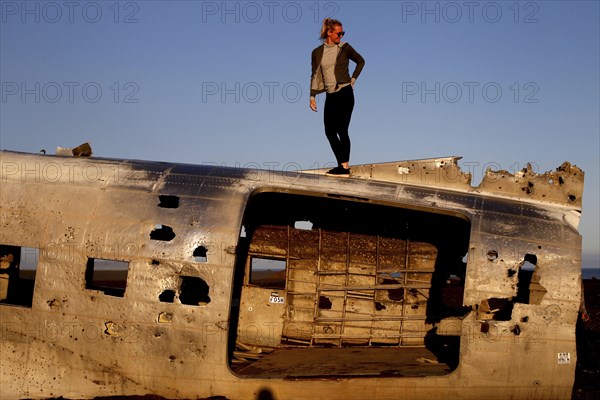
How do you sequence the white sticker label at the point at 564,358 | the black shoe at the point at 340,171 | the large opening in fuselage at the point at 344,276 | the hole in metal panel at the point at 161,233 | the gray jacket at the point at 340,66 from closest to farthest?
the white sticker label at the point at 564,358 < the hole in metal panel at the point at 161,233 < the gray jacket at the point at 340,66 < the black shoe at the point at 340,171 < the large opening in fuselage at the point at 344,276

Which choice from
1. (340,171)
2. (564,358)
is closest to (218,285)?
(340,171)

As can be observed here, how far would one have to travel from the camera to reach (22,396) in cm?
1036

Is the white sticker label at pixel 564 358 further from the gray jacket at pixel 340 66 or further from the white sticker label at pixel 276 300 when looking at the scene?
the white sticker label at pixel 276 300

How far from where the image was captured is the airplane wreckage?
32.1 feet

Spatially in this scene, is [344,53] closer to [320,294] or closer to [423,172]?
[423,172]

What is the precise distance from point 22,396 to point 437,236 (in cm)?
770

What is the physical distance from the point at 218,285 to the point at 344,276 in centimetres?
427

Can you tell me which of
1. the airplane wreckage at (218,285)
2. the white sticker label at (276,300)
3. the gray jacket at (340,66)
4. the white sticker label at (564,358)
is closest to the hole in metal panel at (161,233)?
the airplane wreckage at (218,285)

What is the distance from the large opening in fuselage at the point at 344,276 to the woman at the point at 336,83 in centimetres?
138

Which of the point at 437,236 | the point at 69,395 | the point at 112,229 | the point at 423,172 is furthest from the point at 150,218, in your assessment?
the point at 437,236

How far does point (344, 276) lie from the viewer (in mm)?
13688

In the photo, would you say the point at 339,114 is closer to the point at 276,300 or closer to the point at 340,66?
the point at 340,66

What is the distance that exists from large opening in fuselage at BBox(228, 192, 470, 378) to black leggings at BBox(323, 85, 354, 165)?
1.55m

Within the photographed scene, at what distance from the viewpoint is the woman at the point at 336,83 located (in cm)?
1155
